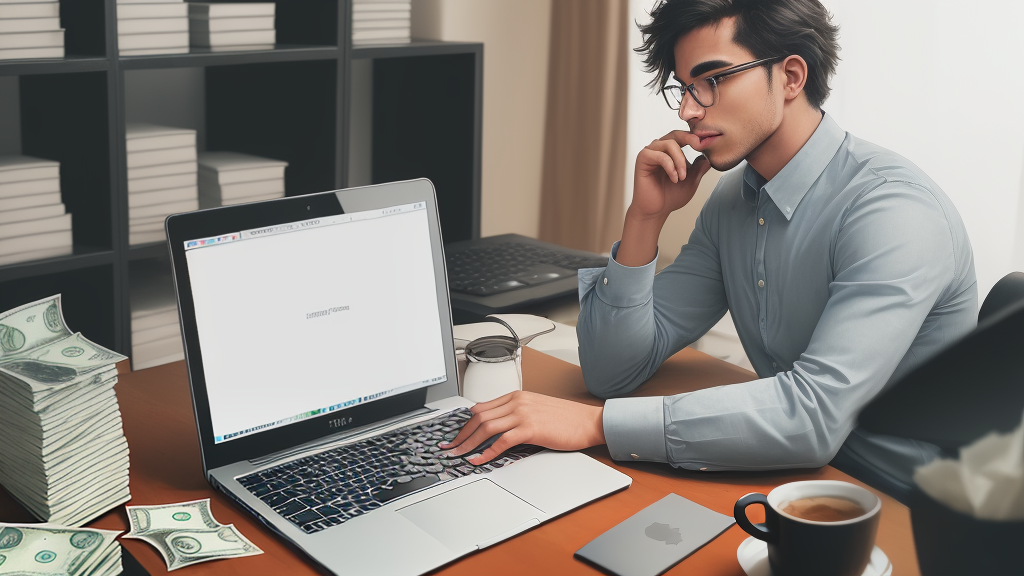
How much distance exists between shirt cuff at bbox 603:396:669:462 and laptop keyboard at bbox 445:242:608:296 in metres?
0.88

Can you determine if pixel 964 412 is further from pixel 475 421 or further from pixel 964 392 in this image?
pixel 475 421

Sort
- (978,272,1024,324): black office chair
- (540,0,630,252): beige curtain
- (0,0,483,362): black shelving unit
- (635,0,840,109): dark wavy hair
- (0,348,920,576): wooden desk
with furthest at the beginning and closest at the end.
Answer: (540,0,630,252): beige curtain < (0,0,483,362): black shelving unit < (635,0,840,109): dark wavy hair < (978,272,1024,324): black office chair < (0,348,920,576): wooden desk

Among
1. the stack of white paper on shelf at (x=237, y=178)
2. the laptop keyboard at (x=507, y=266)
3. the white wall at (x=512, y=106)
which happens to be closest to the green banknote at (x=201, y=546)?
the laptop keyboard at (x=507, y=266)

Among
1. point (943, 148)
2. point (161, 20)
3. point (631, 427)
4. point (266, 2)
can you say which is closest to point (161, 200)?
point (161, 20)

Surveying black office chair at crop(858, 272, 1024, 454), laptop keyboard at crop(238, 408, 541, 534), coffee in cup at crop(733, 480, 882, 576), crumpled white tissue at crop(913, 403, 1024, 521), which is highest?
black office chair at crop(858, 272, 1024, 454)

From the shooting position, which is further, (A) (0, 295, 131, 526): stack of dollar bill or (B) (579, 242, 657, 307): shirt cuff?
(B) (579, 242, 657, 307): shirt cuff

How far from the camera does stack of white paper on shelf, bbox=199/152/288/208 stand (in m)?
2.20

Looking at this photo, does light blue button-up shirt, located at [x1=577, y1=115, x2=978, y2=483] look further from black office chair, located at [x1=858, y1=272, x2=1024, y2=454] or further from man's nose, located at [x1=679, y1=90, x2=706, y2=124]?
black office chair, located at [x1=858, y1=272, x2=1024, y2=454]

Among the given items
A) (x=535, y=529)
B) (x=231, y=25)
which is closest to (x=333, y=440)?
(x=535, y=529)

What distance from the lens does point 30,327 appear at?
0.97m

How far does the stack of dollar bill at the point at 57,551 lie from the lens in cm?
83

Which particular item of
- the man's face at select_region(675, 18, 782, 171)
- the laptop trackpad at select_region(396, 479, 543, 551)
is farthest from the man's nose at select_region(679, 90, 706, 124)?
the laptop trackpad at select_region(396, 479, 543, 551)

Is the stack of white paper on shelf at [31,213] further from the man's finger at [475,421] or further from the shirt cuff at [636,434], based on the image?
the shirt cuff at [636,434]

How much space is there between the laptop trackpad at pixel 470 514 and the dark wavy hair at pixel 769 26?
0.78 m
